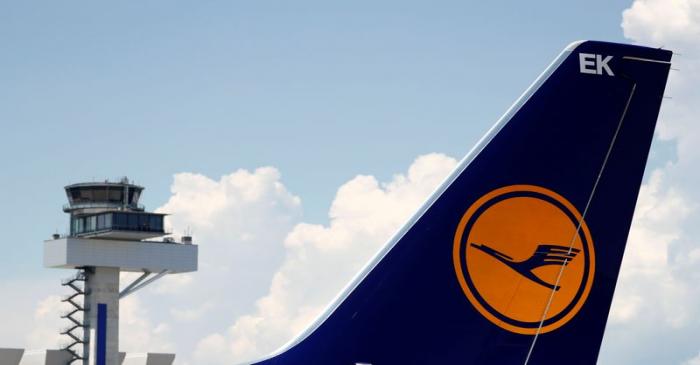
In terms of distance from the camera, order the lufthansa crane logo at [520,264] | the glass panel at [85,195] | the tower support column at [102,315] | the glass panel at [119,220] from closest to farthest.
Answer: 1. the lufthansa crane logo at [520,264]
2. the tower support column at [102,315]
3. the glass panel at [119,220]
4. the glass panel at [85,195]

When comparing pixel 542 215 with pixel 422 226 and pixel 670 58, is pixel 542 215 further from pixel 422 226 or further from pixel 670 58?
pixel 670 58

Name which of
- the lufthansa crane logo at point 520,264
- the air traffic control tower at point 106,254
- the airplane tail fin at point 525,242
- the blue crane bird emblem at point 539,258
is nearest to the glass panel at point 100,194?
the air traffic control tower at point 106,254

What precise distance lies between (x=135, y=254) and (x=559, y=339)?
9759 centimetres

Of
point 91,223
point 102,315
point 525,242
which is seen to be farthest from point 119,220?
point 525,242

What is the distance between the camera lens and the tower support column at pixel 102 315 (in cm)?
10619

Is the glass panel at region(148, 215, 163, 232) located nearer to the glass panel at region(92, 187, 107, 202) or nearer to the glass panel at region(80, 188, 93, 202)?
the glass panel at region(92, 187, 107, 202)

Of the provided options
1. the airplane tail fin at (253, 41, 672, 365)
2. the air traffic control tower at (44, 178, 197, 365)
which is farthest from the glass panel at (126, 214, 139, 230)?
the airplane tail fin at (253, 41, 672, 365)

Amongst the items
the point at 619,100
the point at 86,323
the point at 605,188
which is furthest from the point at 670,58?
the point at 86,323

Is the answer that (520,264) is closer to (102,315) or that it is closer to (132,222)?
(102,315)

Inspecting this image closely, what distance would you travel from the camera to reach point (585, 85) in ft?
55.1

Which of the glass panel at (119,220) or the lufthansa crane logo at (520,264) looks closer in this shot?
the lufthansa crane logo at (520,264)

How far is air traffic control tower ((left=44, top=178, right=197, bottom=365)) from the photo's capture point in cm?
10712

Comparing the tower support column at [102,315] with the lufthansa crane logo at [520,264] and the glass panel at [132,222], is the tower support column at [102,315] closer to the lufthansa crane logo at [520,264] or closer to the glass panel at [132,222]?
the glass panel at [132,222]

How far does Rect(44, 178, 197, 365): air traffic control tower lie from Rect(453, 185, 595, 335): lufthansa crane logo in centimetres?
9312
